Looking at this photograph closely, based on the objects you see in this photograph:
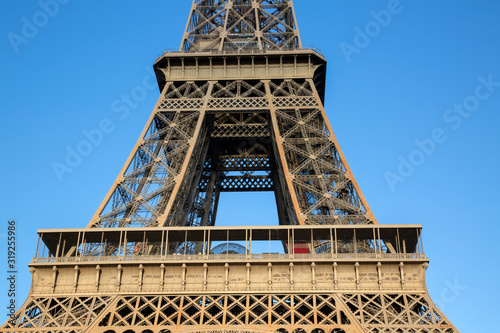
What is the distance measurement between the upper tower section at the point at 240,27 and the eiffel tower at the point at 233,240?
0.74ft

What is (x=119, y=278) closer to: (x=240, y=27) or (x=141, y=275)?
(x=141, y=275)

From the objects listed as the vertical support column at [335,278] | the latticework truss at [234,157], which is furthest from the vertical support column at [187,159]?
the vertical support column at [335,278]

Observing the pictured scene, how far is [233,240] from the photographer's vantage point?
35375mm

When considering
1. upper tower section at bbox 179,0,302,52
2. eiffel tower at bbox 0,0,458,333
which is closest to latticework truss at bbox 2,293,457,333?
eiffel tower at bbox 0,0,458,333

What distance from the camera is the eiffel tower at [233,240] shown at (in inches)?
1242

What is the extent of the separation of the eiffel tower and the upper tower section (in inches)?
8.9

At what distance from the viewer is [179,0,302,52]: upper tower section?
47719mm

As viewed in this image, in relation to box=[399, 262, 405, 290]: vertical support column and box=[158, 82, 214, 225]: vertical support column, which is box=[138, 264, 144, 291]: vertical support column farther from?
box=[399, 262, 405, 290]: vertical support column

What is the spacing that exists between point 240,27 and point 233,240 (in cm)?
2168

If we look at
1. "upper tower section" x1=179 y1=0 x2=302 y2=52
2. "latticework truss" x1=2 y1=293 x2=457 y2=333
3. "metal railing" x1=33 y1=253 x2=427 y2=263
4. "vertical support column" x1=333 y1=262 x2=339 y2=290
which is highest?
"upper tower section" x1=179 y1=0 x2=302 y2=52

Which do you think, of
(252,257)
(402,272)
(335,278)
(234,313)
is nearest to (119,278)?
(234,313)

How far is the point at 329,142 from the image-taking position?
1613 inches

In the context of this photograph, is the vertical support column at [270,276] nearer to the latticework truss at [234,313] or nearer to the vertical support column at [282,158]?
the latticework truss at [234,313]

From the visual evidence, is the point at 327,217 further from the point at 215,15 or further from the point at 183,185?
the point at 215,15
